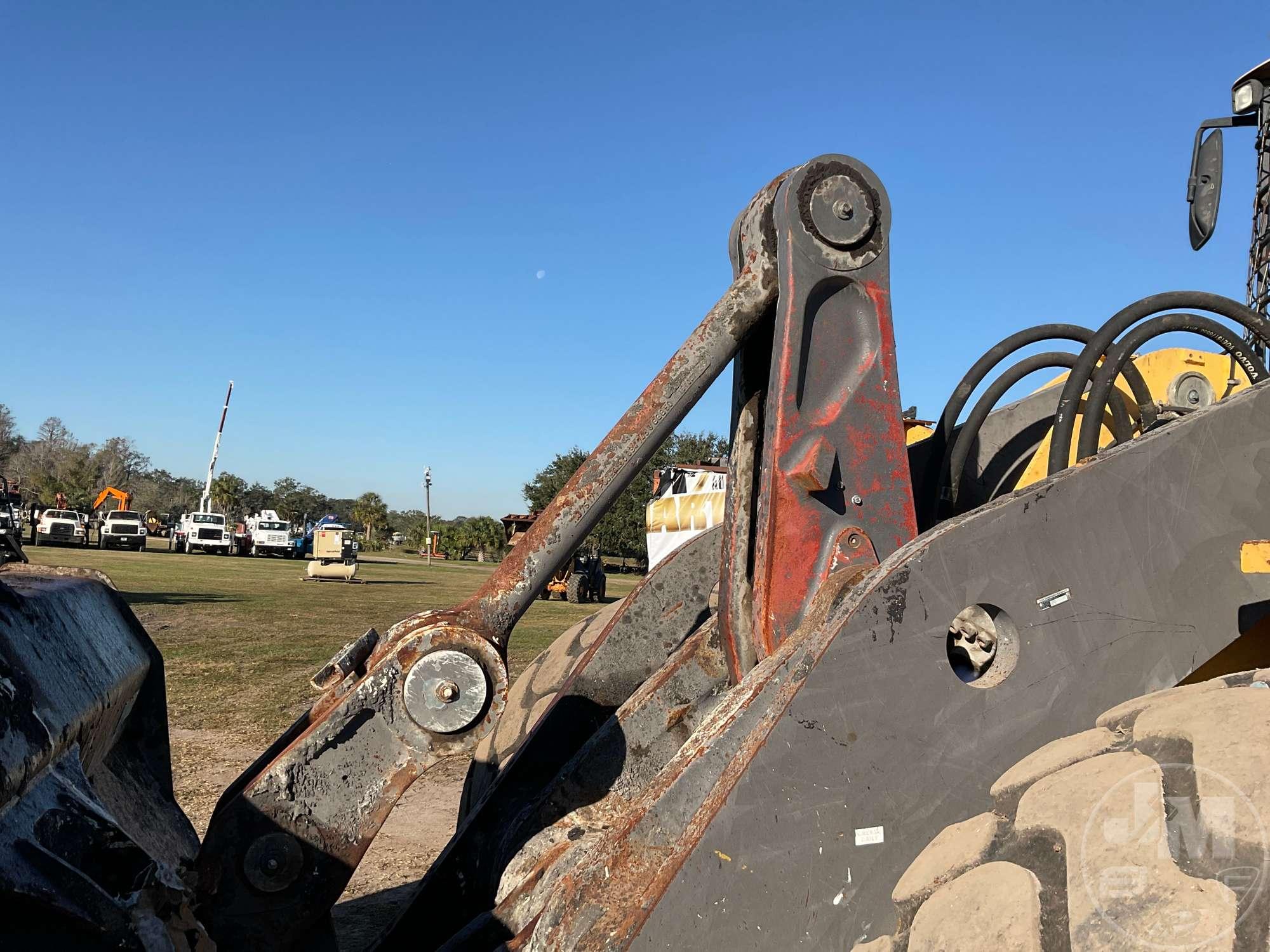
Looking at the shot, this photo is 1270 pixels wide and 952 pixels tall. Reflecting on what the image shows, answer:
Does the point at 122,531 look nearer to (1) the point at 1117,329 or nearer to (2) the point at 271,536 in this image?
(2) the point at 271,536

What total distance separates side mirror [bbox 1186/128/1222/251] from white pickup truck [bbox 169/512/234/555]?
43834 mm

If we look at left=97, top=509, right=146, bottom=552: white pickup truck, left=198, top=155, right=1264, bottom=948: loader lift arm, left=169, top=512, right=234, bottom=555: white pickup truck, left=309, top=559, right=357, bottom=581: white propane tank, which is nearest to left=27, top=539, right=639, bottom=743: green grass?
left=309, top=559, right=357, bottom=581: white propane tank

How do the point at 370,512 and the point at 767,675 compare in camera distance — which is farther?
the point at 370,512

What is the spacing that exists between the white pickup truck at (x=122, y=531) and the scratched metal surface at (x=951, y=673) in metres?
42.2

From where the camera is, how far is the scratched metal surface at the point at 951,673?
1.48 metres

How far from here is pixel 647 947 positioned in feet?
4.68

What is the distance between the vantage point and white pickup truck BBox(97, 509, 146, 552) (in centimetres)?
3881

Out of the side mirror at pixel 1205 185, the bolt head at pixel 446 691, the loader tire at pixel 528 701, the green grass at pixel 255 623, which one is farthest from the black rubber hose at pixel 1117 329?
the green grass at pixel 255 623

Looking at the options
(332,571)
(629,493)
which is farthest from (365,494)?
(332,571)

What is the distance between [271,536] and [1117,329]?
45.1m

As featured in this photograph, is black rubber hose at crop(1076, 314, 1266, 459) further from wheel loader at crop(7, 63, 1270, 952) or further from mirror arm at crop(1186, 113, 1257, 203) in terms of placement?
mirror arm at crop(1186, 113, 1257, 203)

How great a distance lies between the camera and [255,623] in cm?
1405

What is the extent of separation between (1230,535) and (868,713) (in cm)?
68

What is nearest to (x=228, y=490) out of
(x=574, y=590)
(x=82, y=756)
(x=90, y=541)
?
(x=90, y=541)
